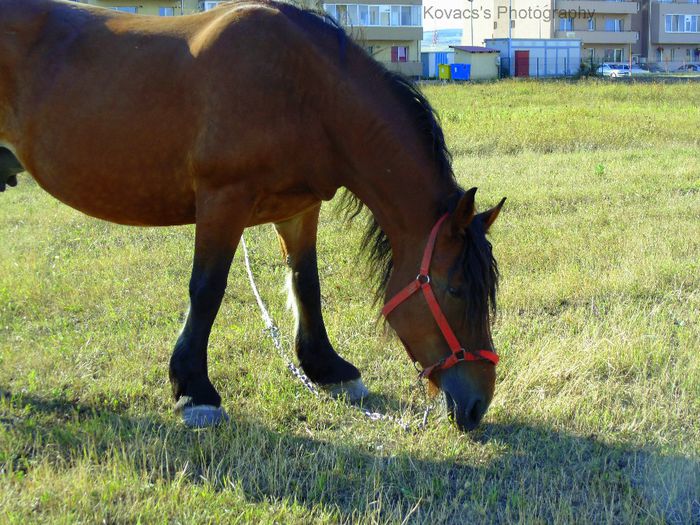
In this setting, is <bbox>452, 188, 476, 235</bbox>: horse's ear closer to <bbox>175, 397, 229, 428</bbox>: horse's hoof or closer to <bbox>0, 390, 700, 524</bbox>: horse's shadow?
<bbox>0, 390, 700, 524</bbox>: horse's shadow

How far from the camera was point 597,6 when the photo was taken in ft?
222

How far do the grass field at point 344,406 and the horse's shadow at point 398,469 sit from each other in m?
0.01

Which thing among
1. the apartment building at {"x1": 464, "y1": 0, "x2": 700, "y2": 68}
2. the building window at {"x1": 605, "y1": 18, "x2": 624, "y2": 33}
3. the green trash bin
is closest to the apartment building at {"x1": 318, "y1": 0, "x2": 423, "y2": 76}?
the green trash bin

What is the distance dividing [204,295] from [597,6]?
234ft

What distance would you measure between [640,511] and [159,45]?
10.7 ft

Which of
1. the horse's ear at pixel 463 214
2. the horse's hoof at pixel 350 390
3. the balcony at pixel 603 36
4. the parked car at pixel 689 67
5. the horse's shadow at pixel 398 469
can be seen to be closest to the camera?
the horse's shadow at pixel 398 469

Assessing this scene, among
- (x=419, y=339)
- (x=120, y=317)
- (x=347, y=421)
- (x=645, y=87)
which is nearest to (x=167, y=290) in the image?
(x=120, y=317)

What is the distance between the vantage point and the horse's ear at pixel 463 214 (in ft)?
11.0

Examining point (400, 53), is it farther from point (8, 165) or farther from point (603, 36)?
point (8, 165)

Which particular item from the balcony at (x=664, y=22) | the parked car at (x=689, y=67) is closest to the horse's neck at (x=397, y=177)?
the parked car at (x=689, y=67)

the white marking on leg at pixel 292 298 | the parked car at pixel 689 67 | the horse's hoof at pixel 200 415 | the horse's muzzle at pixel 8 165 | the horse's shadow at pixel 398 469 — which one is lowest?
the horse's shadow at pixel 398 469

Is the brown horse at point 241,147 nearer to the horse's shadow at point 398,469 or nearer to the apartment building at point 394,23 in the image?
the horse's shadow at point 398,469

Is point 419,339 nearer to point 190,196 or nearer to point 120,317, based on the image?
point 190,196

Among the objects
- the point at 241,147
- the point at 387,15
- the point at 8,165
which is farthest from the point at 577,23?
the point at 241,147
